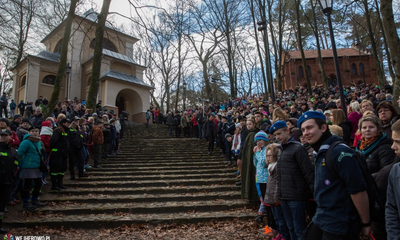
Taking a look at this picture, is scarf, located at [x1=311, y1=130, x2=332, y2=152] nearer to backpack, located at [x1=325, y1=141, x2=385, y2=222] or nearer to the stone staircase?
backpack, located at [x1=325, y1=141, x2=385, y2=222]

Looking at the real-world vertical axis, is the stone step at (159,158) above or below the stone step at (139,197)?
above

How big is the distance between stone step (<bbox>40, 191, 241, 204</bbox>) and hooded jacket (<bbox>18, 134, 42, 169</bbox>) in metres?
1.23

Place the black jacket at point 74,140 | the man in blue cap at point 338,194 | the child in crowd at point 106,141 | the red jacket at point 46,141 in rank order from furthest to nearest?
the child in crowd at point 106,141
the black jacket at point 74,140
the red jacket at point 46,141
the man in blue cap at point 338,194

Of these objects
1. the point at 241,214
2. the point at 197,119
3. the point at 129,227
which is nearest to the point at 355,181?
the point at 241,214

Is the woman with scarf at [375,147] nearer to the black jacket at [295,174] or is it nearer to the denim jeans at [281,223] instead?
the black jacket at [295,174]

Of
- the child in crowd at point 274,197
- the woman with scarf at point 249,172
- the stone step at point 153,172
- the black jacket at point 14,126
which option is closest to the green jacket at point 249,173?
the woman with scarf at point 249,172

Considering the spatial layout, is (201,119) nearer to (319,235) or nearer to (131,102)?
(319,235)

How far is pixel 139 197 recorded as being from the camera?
607 centimetres

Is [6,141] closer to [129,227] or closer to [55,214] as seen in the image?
[55,214]

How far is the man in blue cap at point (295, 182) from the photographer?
287 centimetres

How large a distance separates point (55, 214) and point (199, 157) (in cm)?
628

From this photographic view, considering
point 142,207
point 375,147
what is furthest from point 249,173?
point 375,147

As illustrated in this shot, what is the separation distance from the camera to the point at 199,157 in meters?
10.6

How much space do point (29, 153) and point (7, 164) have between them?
0.86m
